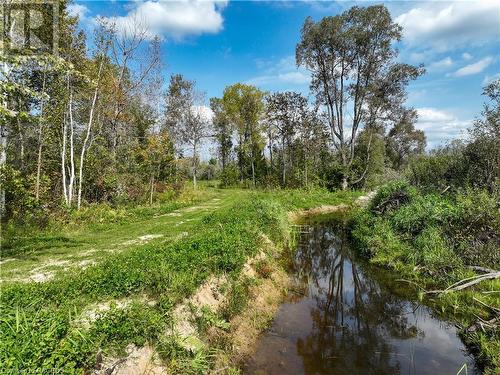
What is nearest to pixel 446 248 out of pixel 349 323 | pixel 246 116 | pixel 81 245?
pixel 349 323

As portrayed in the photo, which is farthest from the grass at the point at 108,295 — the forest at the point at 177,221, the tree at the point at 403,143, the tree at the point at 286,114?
the tree at the point at 403,143

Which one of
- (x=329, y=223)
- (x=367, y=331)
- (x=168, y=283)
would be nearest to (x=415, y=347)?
(x=367, y=331)

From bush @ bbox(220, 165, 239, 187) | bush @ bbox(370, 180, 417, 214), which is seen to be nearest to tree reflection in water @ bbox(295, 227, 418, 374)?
bush @ bbox(370, 180, 417, 214)

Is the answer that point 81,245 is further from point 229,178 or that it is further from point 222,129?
point 222,129

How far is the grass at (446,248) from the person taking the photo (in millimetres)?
7582

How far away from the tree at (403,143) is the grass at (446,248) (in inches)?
1471

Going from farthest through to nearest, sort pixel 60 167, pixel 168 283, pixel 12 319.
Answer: pixel 60 167
pixel 168 283
pixel 12 319

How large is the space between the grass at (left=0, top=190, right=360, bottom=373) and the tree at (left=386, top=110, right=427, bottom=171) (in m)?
44.6

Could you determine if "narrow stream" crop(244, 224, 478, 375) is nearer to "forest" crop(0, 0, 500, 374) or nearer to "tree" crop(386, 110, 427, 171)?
"forest" crop(0, 0, 500, 374)

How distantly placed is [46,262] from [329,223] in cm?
1590

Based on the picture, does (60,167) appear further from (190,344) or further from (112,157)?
(190,344)

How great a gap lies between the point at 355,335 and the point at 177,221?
1030 centimetres

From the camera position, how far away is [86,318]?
5.05 meters

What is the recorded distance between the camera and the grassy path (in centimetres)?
821
